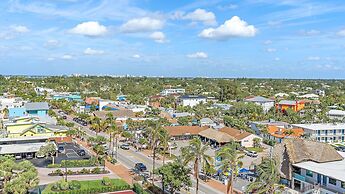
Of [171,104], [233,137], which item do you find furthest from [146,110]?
[233,137]

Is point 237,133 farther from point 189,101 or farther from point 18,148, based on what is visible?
point 189,101

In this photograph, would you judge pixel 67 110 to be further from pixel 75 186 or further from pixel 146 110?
pixel 75 186

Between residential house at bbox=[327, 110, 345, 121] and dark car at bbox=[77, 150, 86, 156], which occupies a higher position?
residential house at bbox=[327, 110, 345, 121]

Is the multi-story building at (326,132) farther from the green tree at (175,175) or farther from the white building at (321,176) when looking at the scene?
the green tree at (175,175)

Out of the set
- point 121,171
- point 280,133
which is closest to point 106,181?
point 121,171

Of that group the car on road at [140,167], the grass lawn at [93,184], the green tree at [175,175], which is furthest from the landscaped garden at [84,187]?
the car on road at [140,167]

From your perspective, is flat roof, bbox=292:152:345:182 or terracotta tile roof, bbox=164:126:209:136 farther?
terracotta tile roof, bbox=164:126:209:136

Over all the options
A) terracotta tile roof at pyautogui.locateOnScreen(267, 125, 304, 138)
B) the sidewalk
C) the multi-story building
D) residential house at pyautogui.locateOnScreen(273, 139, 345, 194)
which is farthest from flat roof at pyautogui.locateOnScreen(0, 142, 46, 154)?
the multi-story building

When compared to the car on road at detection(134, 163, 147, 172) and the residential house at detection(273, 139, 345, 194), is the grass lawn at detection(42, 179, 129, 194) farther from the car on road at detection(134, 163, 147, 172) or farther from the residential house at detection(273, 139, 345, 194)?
the residential house at detection(273, 139, 345, 194)
